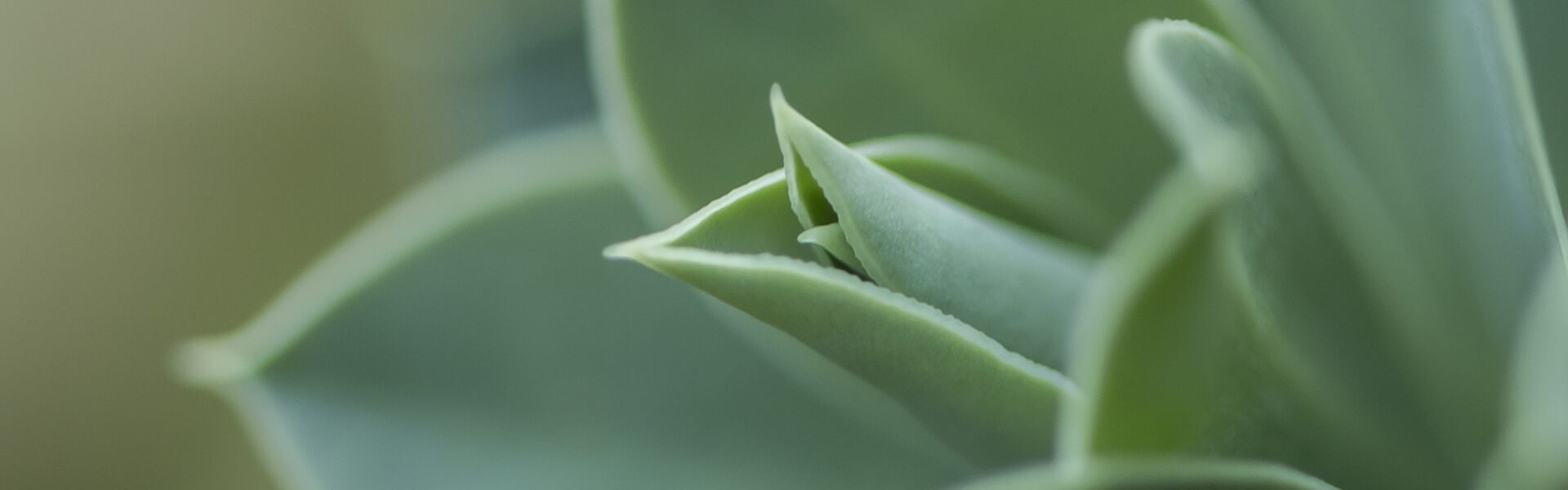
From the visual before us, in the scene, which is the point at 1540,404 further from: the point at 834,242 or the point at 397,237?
the point at 397,237

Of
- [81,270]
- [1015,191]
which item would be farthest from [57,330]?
[1015,191]

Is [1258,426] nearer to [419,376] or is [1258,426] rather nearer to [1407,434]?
[1407,434]

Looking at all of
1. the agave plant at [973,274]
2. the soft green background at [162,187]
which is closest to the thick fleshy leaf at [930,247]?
the agave plant at [973,274]

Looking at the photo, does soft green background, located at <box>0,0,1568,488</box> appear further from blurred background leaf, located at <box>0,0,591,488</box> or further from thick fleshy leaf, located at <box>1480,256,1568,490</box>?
thick fleshy leaf, located at <box>1480,256,1568,490</box>

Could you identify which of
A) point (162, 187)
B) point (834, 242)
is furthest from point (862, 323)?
point (162, 187)

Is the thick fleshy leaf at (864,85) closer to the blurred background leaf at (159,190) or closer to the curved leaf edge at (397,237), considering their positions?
the curved leaf edge at (397,237)

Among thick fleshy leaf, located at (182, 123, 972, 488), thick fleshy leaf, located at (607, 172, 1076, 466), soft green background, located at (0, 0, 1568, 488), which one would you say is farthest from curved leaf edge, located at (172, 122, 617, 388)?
soft green background, located at (0, 0, 1568, 488)
